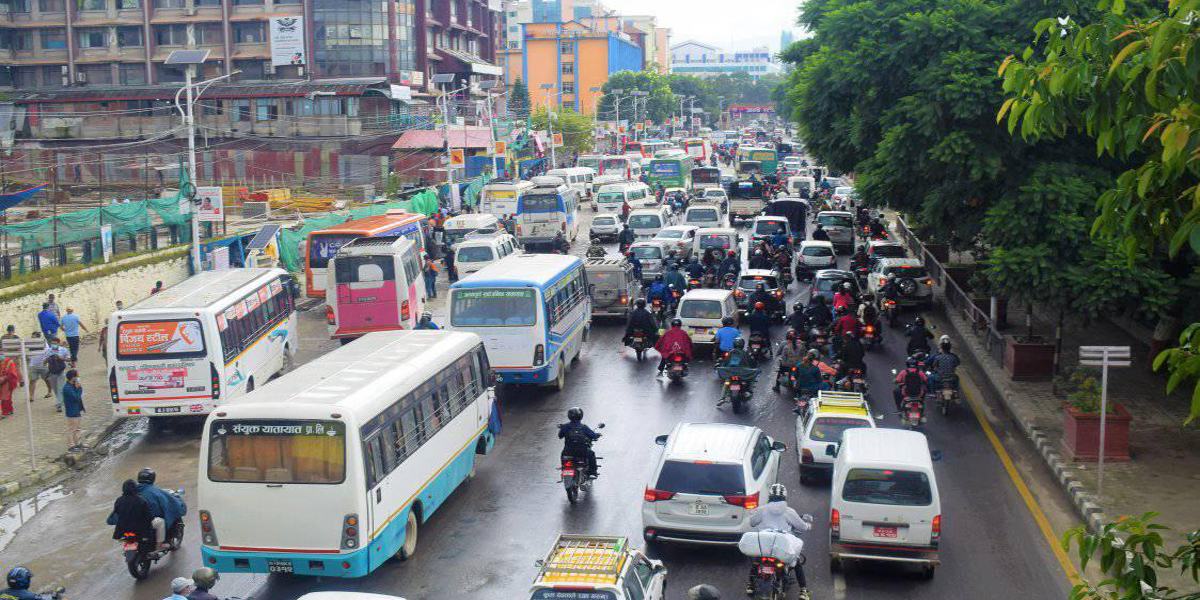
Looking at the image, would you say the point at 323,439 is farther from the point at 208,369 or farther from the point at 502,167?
the point at 502,167

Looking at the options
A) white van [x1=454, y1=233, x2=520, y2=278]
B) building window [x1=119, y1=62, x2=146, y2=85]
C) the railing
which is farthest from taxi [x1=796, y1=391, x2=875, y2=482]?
building window [x1=119, y1=62, x2=146, y2=85]

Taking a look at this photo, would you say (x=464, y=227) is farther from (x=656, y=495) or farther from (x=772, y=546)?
(x=772, y=546)

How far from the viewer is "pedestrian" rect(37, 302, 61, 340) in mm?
26203

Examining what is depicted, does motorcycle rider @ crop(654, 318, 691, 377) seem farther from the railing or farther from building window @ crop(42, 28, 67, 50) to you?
building window @ crop(42, 28, 67, 50)

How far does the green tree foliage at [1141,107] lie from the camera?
5.54 meters

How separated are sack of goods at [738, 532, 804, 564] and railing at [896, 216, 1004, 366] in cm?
1489

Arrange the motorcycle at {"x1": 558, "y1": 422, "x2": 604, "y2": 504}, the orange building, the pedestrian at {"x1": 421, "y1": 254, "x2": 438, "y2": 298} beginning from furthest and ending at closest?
the orange building
the pedestrian at {"x1": 421, "y1": 254, "x2": 438, "y2": 298}
the motorcycle at {"x1": 558, "y1": 422, "x2": 604, "y2": 504}

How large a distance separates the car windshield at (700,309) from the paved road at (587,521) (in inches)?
139

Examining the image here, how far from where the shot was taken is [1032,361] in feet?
80.1

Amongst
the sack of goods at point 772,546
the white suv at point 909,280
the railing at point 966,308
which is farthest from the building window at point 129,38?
the sack of goods at point 772,546

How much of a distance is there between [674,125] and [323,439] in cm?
14301

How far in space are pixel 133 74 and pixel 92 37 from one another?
13.5 ft

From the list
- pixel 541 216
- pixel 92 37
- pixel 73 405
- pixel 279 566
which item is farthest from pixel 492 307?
pixel 92 37

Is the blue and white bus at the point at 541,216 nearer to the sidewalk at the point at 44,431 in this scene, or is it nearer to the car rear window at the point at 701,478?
the sidewalk at the point at 44,431
